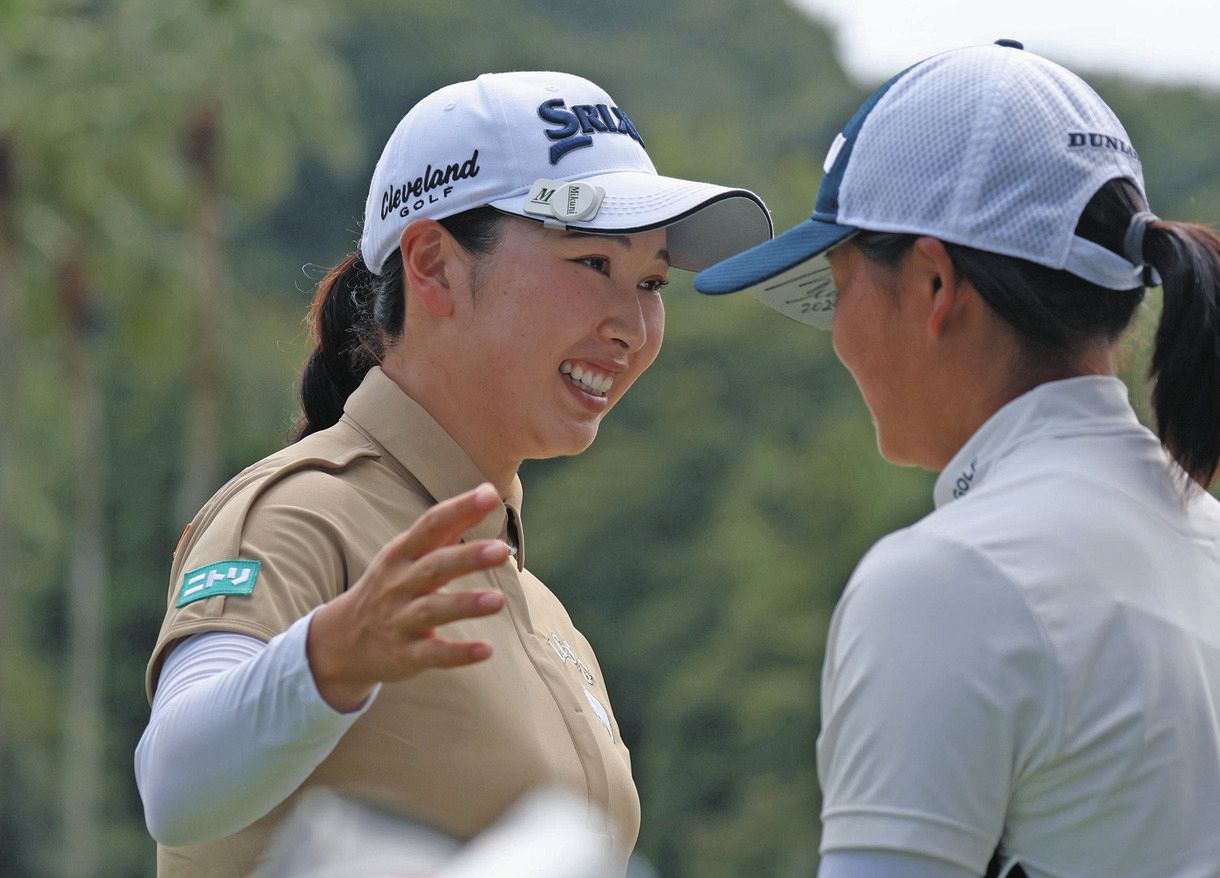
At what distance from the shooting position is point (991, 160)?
2.42 meters

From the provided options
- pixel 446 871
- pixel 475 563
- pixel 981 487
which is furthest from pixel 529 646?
pixel 446 871

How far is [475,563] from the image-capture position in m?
2.37

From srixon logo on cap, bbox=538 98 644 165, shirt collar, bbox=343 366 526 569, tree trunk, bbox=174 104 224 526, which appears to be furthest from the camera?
tree trunk, bbox=174 104 224 526

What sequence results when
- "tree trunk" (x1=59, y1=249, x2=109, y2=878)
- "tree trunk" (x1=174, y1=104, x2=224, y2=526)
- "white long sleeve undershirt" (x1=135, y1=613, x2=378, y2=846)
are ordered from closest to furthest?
1. "white long sleeve undershirt" (x1=135, y1=613, x2=378, y2=846)
2. "tree trunk" (x1=174, y1=104, x2=224, y2=526)
3. "tree trunk" (x1=59, y1=249, x2=109, y2=878)

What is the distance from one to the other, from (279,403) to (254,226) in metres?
11.5

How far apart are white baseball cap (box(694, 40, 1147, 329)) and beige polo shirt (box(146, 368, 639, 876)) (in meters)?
0.96

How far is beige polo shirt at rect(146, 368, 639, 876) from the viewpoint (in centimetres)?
292

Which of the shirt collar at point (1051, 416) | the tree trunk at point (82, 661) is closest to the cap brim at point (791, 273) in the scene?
the shirt collar at point (1051, 416)

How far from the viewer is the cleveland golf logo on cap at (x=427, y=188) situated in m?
3.45

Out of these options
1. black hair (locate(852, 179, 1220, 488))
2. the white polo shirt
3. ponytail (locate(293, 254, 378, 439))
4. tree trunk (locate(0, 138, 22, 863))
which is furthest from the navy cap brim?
tree trunk (locate(0, 138, 22, 863))

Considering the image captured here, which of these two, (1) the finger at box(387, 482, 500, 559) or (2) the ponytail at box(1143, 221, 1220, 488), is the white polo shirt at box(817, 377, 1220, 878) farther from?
(1) the finger at box(387, 482, 500, 559)

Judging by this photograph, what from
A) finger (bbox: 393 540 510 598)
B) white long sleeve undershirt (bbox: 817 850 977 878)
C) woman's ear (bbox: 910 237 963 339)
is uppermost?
woman's ear (bbox: 910 237 963 339)

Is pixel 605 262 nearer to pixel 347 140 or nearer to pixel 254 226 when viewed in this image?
pixel 347 140

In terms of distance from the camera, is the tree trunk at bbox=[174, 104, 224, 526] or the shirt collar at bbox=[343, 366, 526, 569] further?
the tree trunk at bbox=[174, 104, 224, 526]
